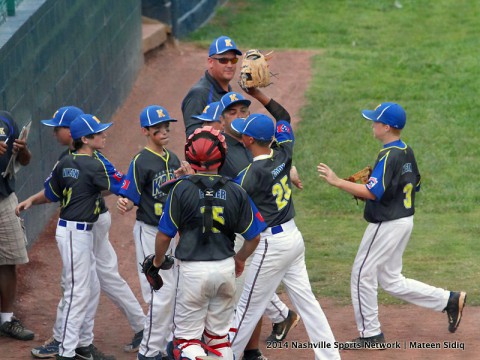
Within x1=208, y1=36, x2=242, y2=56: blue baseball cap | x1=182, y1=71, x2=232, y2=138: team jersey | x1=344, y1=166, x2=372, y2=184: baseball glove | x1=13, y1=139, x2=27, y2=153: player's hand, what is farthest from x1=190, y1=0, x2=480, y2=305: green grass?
x1=13, y1=139, x2=27, y2=153: player's hand

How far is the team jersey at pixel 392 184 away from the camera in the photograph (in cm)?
761

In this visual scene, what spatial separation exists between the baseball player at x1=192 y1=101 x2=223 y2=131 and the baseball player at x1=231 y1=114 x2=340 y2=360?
1.01 ft

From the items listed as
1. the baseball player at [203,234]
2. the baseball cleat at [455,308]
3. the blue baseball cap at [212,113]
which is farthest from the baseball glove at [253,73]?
the baseball cleat at [455,308]

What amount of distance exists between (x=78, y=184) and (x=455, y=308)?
3092 millimetres

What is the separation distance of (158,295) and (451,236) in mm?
4406

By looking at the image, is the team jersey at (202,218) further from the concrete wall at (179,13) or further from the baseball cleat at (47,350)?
the concrete wall at (179,13)

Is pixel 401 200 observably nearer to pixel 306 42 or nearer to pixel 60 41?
pixel 60 41

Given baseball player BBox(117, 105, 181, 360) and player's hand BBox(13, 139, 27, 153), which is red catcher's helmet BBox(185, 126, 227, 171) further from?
player's hand BBox(13, 139, 27, 153)

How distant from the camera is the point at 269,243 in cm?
710

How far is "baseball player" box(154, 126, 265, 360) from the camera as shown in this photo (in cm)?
633

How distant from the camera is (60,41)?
11547mm

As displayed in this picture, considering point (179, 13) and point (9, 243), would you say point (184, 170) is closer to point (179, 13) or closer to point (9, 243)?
point (9, 243)

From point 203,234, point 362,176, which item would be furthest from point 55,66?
point 203,234

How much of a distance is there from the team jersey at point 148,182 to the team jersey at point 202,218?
965 mm
